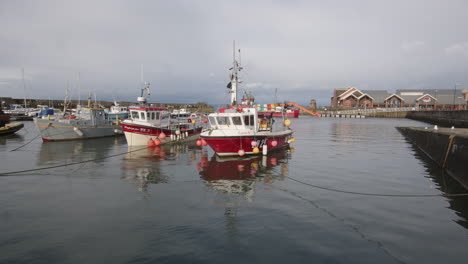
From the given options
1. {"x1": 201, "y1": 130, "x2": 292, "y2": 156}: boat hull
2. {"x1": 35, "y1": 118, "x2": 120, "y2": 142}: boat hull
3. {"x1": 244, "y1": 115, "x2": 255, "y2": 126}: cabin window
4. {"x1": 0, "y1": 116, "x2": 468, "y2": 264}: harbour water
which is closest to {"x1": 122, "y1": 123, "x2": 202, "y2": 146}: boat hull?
{"x1": 0, "y1": 116, "x2": 468, "y2": 264}: harbour water

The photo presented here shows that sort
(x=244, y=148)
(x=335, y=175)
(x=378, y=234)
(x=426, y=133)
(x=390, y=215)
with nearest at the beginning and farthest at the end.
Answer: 1. (x=378, y=234)
2. (x=390, y=215)
3. (x=335, y=175)
4. (x=244, y=148)
5. (x=426, y=133)

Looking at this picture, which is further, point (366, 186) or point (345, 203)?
point (366, 186)

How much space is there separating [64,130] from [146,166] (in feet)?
57.9

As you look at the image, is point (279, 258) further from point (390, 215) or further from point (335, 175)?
point (335, 175)

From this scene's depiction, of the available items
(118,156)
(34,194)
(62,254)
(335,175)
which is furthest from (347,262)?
(118,156)

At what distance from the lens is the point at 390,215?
8.61m

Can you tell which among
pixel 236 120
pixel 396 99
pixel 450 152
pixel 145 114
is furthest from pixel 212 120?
pixel 396 99

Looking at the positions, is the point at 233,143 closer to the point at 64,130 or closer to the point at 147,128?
the point at 147,128

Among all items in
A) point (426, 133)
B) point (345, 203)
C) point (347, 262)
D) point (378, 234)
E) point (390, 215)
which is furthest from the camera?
point (426, 133)

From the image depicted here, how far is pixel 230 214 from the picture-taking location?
344 inches

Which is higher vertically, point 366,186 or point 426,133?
point 426,133

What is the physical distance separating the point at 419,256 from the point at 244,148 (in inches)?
492

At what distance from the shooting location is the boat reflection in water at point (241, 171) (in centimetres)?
1198

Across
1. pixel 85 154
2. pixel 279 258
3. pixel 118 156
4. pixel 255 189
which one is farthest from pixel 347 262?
pixel 85 154
